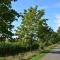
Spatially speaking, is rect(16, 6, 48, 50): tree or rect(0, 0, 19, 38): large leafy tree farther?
rect(16, 6, 48, 50): tree

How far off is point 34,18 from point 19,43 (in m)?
5.55

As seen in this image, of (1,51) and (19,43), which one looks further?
(19,43)

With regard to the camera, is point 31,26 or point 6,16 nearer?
point 6,16

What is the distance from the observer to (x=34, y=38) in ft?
161

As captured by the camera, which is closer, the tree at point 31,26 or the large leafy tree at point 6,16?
the large leafy tree at point 6,16

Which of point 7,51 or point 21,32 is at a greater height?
point 21,32

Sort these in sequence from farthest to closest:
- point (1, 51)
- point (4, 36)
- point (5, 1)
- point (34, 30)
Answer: point (34, 30) → point (1, 51) → point (4, 36) → point (5, 1)

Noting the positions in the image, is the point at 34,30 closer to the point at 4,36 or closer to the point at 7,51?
the point at 7,51

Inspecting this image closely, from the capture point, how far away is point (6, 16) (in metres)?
24.6

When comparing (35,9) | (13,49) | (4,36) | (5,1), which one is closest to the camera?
(5,1)

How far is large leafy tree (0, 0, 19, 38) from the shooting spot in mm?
24422

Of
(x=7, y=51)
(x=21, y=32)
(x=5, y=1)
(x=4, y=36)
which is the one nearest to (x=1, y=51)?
(x=7, y=51)

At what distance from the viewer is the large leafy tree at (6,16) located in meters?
24.4

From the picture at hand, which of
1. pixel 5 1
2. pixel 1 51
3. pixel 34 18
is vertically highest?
pixel 34 18
